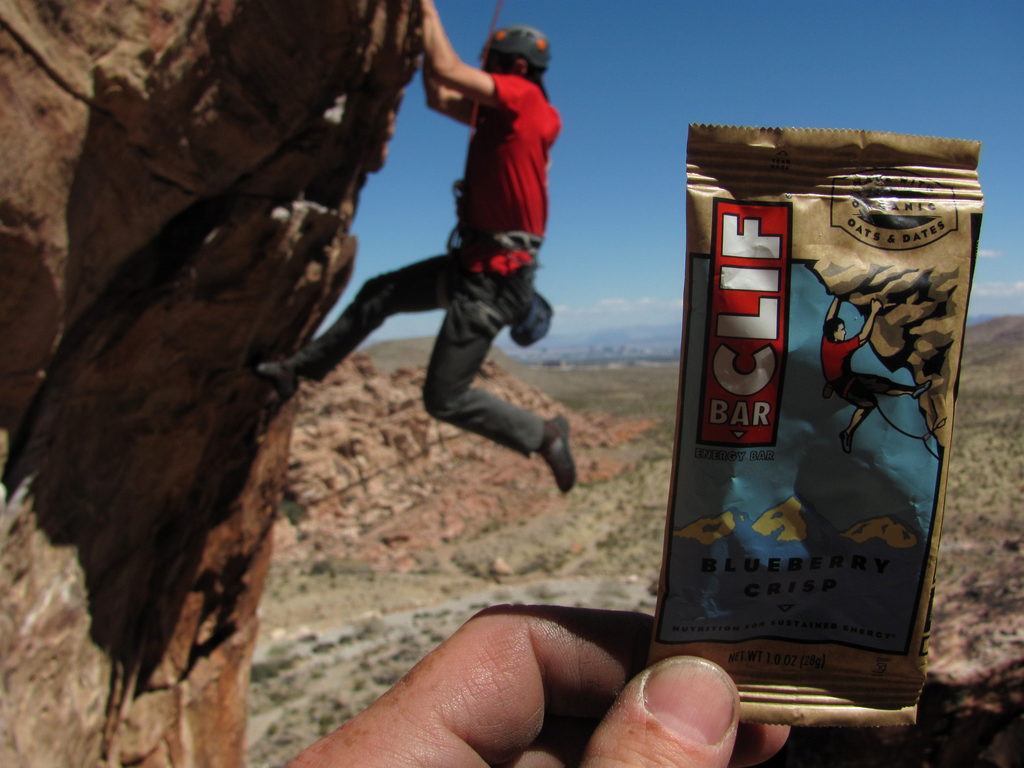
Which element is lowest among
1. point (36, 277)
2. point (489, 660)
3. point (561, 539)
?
point (561, 539)

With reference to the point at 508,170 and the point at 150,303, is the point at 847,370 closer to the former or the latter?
the point at 508,170

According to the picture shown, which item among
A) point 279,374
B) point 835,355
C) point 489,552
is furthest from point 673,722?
point 489,552

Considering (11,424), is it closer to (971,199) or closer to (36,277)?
(36,277)

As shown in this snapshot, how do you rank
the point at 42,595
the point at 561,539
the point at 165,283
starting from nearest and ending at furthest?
the point at 42,595 → the point at 165,283 → the point at 561,539

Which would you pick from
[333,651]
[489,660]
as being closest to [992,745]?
[489,660]

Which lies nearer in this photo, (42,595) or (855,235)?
(855,235)
